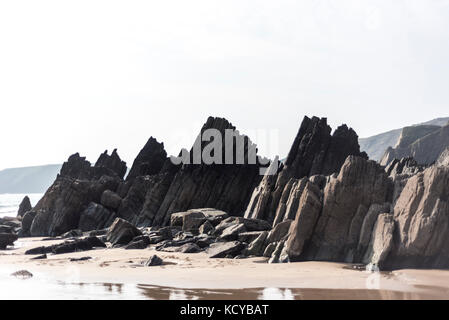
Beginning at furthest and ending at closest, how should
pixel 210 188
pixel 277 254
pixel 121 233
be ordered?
pixel 210 188, pixel 121 233, pixel 277 254

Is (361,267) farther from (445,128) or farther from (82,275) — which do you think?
(445,128)

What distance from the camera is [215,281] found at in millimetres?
20984

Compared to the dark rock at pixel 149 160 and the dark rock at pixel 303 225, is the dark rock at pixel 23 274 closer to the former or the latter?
the dark rock at pixel 303 225

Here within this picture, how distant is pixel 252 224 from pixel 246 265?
837cm

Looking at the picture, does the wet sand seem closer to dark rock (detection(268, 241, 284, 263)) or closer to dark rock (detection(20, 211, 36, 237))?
dark rock (detection(268, 241, 284, 263))

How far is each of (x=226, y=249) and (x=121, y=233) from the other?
10.3 m

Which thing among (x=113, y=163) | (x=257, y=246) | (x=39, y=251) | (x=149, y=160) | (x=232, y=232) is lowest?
(x=39, y=251)

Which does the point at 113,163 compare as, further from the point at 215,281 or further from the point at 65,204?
the point at 215,281

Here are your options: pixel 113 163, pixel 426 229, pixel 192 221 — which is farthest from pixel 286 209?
pixel 113 163

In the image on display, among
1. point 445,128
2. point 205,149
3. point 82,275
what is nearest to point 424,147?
point 445,128

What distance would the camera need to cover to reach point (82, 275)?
76.6 feet

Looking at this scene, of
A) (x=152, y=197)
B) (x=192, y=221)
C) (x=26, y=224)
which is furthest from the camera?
(x=26, y=224)

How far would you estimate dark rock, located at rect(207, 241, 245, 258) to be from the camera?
2823 cm

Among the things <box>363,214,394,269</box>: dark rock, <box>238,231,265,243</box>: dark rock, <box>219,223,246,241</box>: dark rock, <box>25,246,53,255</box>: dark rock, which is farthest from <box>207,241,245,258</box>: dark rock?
<box>25,246,53,255</box>: dark rock
